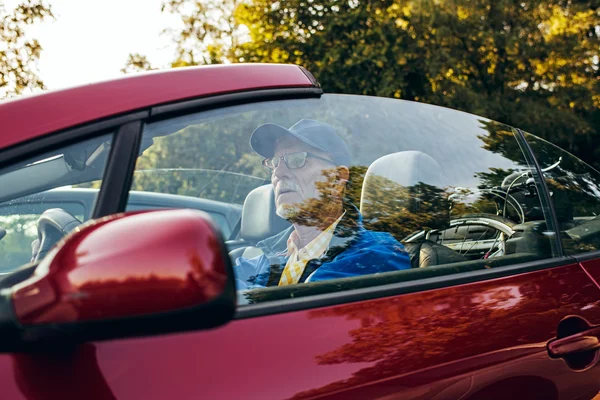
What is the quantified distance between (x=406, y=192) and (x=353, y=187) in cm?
16

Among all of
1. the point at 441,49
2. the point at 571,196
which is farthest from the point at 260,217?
the point at 441,49

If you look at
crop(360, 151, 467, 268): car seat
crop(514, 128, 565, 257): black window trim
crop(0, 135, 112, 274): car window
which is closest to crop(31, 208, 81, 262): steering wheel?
crop(0, 135, 112, 274): car window

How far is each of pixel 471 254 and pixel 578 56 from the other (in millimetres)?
28867

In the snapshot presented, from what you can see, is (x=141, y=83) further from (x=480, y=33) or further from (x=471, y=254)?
(x=480, y=33)

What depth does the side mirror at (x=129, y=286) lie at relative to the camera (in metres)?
0.99

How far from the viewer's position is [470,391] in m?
1.55

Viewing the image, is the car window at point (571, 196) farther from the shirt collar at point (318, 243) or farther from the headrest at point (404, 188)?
the shirt collar at point (318, 243)

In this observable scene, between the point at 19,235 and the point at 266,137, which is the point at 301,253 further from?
the point at 19,235

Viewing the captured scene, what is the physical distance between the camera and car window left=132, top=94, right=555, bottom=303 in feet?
5.29

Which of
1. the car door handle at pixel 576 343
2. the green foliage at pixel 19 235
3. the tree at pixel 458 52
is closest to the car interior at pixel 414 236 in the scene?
the car door handle at pixel 576 343

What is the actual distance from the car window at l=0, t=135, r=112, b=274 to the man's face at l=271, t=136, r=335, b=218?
54 cm

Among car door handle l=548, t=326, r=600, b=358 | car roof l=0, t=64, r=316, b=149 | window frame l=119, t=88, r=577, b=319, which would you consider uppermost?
car roof l=0, t=64, r=316, b=149

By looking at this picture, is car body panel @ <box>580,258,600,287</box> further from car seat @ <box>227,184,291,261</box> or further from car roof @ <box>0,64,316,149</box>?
car roof @ <box>0,64,316,149</box>

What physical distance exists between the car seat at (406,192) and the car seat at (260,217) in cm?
24
